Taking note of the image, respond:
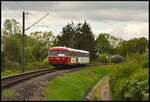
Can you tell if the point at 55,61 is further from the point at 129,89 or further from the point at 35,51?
the point at 35,51

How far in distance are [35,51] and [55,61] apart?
38.7m

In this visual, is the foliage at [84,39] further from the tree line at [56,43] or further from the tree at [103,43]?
the tree at [103,43]

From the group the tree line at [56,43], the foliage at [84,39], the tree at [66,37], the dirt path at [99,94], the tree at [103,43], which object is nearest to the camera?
the dirt path at [99,94]

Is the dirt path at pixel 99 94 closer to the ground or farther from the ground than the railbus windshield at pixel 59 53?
closer to the ground

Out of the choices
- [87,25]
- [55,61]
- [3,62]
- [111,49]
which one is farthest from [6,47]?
[111,49]

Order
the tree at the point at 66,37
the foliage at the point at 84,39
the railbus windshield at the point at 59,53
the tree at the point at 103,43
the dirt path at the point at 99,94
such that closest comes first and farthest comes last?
the dirt path at the point at 99,94, the railbus windshield at the point at 59,53, the tree at the point at 66,37, the foliage at the point at 84,39, the tree at the point at 103,43

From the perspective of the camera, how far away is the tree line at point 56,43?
4594 centimetres

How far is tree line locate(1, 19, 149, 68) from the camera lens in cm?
4594

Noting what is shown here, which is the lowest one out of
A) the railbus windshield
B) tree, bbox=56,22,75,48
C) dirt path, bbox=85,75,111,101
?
dirt path, bbox=85,75,111,101

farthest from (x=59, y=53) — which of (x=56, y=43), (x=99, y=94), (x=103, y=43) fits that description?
(x=103, y=43)

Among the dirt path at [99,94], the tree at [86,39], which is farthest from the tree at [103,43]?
the dirt path at [99,94]

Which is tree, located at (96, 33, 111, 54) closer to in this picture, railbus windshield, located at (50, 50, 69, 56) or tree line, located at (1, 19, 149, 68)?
tree line, located at (1, 19, 149, 68)

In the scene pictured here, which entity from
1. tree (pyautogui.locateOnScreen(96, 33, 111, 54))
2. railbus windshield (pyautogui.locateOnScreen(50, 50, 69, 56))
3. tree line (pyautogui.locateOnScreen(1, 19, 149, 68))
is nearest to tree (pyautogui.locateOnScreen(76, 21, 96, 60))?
tree line (pyautogui.locateOnScreen(1, 19, 149, 68))

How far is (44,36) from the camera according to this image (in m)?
99.4
